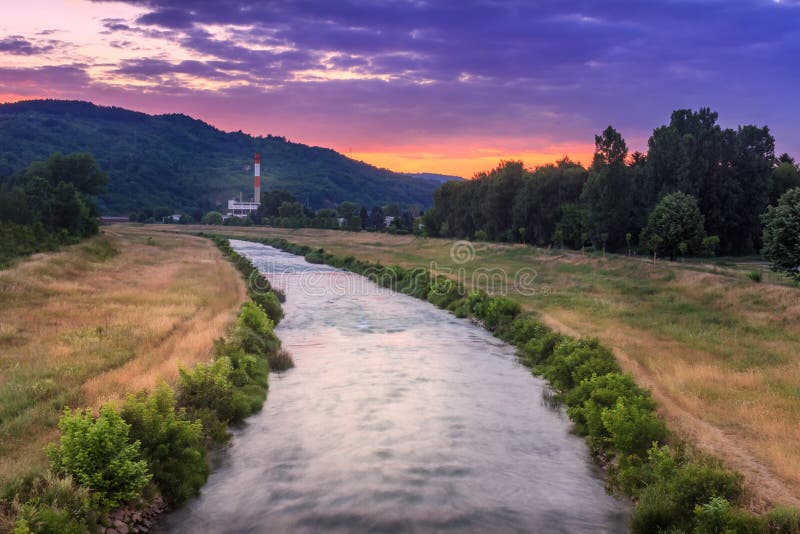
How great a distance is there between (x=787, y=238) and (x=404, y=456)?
3364 cm

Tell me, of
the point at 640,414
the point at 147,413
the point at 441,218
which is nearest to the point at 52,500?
the point at 147,413

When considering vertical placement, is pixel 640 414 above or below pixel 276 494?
above

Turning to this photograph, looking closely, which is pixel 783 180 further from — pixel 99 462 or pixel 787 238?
pixel 99 462

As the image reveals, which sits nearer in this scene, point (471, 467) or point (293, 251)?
point (471, 467)

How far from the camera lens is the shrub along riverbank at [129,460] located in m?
11.8

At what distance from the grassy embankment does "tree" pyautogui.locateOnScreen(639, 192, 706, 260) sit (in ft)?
20.5

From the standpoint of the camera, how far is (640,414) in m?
17.6

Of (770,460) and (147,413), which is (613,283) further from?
(147,413)

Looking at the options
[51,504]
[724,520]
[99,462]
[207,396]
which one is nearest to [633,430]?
[724,520]

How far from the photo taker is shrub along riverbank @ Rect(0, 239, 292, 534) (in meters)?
11.8

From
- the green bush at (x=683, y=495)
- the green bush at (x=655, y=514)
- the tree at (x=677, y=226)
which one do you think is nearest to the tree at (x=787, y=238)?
the tree at (x=677, y=226)

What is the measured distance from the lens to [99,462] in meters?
13.0

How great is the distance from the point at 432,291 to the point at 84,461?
137 ft

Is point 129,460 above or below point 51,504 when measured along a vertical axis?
above
